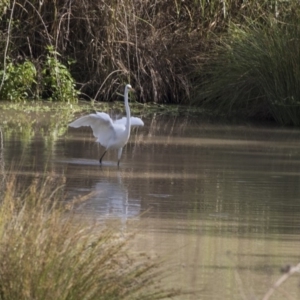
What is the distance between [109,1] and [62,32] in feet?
3.99

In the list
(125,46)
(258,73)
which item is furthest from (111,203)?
(125,46)

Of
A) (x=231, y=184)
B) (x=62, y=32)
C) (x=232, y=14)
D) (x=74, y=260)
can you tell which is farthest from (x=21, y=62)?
(x=74, y=260)

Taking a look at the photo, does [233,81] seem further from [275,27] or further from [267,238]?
[267,238]

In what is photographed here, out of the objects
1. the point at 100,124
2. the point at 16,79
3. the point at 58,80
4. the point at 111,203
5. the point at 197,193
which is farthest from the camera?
the point at 58,80

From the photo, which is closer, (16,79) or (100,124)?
(100,124)

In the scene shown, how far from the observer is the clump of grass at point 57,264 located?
4.43 metres

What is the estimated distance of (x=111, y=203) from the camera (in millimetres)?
8633

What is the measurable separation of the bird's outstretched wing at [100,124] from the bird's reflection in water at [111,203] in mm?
2321

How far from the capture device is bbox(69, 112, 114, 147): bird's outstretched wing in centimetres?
1224

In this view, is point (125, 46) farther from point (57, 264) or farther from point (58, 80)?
point (57, 264)

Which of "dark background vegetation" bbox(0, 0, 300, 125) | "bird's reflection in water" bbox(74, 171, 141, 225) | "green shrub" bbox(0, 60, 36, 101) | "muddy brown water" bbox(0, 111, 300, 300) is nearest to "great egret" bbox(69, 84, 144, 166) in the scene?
"muddy brown water" bbox(0, 111, 300, 300)

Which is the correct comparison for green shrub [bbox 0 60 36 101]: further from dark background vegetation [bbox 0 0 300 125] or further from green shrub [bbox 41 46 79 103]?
green shrub [bbox 41 46 79 103]

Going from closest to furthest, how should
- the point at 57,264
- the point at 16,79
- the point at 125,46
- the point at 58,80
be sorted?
the point at 57,264, the point at 16,79, the point at 58,80, the point at 125,46

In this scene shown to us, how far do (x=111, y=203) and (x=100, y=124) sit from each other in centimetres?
393
